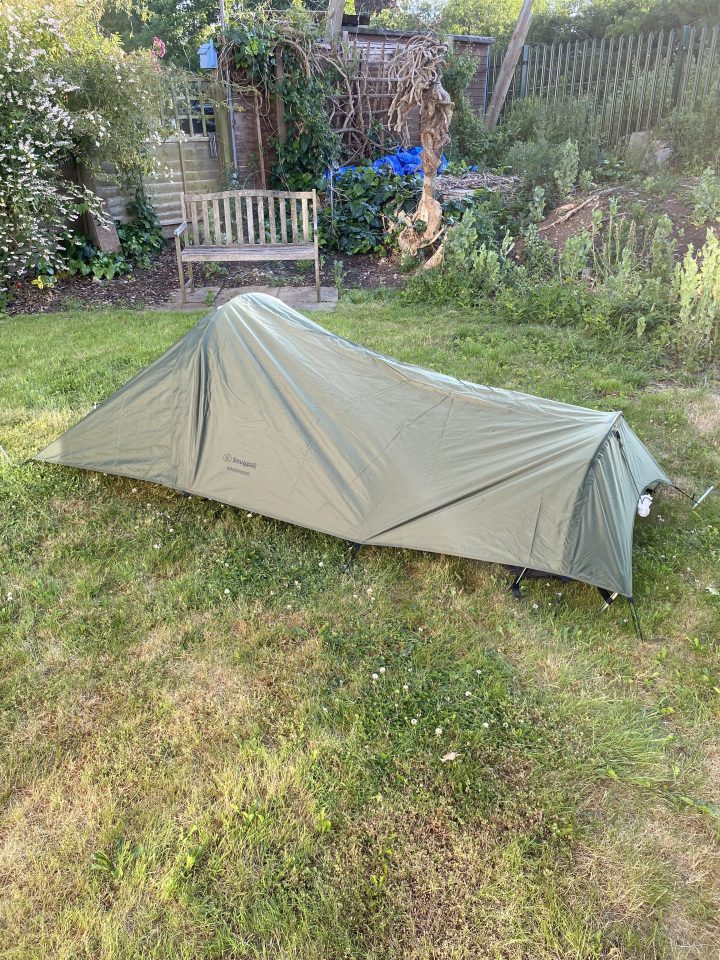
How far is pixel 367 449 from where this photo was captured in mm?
2863

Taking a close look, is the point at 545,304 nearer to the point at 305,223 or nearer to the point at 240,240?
the point at 305,223

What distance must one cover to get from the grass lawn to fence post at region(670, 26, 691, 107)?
26.5 ft

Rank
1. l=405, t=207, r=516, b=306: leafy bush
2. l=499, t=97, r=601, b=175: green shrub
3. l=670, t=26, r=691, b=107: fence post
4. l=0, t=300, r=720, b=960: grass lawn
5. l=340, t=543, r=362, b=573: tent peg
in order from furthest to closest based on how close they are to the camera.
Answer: l=670, t=26, r=691, b=107: fence post < l=499, t=97, r=601, b=175: green shrub < l=405, t=207, r=516, b=306: leafy bush < l=340, t=543, r=362, b=573: tent peg < l=0, t=300, r=720, b=960: grass lawn

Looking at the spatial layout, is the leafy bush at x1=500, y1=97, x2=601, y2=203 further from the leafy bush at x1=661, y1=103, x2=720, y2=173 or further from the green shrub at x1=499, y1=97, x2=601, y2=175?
the leafy bush at x1=661, y1=103, x2=720, y2=173

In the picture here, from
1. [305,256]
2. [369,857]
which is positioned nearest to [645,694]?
[369,857]

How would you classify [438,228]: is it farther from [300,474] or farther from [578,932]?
[578,932]

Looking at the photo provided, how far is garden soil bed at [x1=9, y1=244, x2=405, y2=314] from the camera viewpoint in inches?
267

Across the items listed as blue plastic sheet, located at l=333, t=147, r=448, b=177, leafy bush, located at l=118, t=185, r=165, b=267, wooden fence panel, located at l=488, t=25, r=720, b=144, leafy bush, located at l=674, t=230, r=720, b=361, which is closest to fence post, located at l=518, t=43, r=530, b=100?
wooden fence panel, located at l=488, t=25, r=720, b=144

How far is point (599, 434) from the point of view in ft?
9.17

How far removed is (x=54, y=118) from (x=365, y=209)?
3306mm

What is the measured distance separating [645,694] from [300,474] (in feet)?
5.16

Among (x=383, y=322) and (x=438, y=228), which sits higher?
(x=438, y=228)

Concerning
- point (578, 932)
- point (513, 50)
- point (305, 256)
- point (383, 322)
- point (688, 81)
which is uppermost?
point (513, 50)

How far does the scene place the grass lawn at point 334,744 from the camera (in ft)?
5.43
